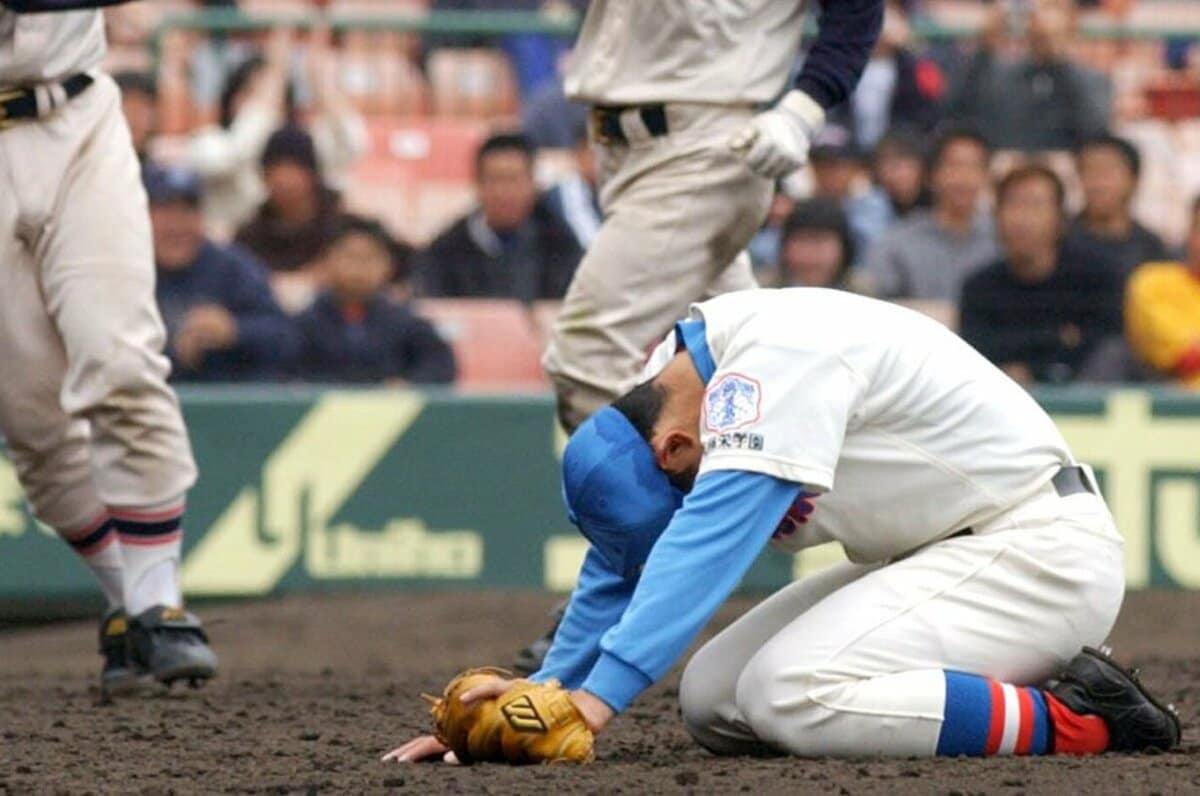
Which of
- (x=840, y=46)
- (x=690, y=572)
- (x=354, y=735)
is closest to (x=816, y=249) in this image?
(x=840, y=46)

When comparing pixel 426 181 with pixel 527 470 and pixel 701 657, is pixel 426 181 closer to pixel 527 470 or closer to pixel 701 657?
pixel 527 470

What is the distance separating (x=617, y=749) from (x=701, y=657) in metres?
0.35

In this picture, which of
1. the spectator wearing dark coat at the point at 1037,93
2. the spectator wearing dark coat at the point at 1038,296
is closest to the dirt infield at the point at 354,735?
the spectator wearing dark coat at the point at 1038,296

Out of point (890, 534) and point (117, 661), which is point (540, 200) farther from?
point (890, 534)

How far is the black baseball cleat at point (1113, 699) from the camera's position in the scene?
489cm

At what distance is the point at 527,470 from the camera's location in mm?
10062

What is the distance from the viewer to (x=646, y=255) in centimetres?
669

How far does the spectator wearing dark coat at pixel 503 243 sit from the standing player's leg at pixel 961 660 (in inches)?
230

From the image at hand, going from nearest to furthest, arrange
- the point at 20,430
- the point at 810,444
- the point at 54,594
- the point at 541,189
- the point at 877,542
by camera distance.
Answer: the point at 810,444 < the point at 877,542 < the point at 20,430 < the point at 54,594 < the point at 541,189

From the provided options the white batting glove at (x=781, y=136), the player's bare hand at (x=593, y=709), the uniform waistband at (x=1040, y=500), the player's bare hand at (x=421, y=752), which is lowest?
the player's bare hand at (x=421, y=752)

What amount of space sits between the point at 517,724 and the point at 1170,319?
651 centimetres

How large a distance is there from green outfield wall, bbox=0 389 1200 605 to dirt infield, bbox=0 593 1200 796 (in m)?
0.27

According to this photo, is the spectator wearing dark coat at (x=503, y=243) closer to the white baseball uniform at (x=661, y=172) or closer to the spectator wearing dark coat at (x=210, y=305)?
the spectator wearing dark coat at (x=210, y=305)

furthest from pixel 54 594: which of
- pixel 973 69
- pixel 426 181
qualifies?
pixel 973 69
